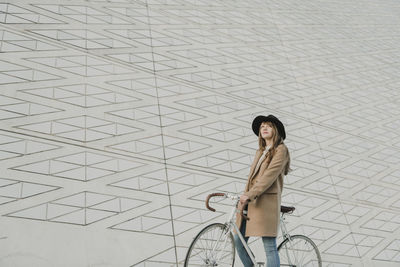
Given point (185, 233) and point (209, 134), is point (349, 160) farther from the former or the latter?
point (185, 233)

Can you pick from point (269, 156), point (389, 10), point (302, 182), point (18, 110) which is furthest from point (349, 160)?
point (389, 10)

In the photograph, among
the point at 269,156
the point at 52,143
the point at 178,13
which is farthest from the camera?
the point at 178,13

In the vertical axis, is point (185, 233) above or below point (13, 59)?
below

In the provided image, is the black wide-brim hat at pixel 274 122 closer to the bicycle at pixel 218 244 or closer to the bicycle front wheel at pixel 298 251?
the bicycle at pixel 218 244

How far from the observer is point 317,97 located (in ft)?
14.4

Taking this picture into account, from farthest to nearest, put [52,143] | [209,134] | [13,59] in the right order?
[209,134] → [13,59] → [52,143]

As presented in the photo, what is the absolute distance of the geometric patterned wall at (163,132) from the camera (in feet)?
7.00

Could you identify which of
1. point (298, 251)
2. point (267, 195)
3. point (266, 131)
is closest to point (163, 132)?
point (266, 131)

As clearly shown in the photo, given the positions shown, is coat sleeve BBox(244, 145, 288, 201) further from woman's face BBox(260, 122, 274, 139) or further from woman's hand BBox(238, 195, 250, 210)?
woman's face BBox(260, 122, 274, 139)

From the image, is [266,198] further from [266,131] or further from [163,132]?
[163,132]

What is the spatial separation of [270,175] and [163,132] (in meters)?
1.31

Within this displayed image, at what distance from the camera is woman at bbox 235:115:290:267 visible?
72.1 inches

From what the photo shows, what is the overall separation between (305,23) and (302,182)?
11.7ft

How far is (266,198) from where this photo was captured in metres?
1.89
